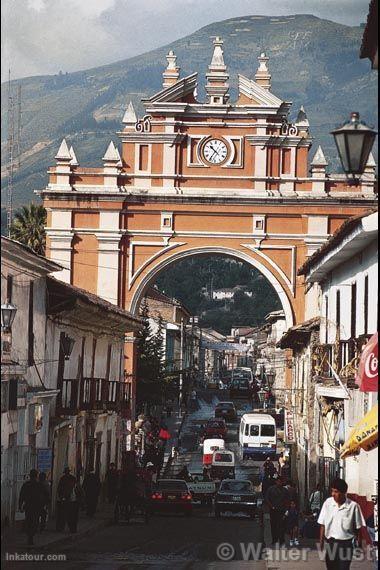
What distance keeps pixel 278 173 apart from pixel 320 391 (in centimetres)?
2305

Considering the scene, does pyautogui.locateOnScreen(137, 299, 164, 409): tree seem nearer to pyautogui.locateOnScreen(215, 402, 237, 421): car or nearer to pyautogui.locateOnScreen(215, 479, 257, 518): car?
pyautogui.locateOnScreen(215, 402, 237, 421): car

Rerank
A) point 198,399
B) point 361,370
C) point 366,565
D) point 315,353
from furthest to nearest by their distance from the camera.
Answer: point 198,399
point 315,353
point 366,565
point 361,370

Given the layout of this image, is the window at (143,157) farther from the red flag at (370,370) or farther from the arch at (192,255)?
the red flag at (370,370)

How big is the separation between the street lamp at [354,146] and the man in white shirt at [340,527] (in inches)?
155

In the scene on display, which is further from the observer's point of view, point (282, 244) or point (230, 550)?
point (282, 244)

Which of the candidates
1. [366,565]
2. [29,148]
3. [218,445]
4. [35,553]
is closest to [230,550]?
[35,553]

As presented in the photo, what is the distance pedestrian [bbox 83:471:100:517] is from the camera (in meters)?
37.2

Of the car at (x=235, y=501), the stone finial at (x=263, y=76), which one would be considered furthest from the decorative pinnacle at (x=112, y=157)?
the car at (x=235, y=501)

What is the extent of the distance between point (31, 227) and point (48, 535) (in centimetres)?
3580

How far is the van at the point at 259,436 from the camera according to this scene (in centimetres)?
7050

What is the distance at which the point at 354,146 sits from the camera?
14.8 metres

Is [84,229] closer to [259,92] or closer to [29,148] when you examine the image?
[259,92]

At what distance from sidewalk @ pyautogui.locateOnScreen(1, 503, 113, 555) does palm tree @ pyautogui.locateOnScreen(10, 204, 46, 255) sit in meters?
27.9

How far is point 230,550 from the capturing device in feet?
90.6
